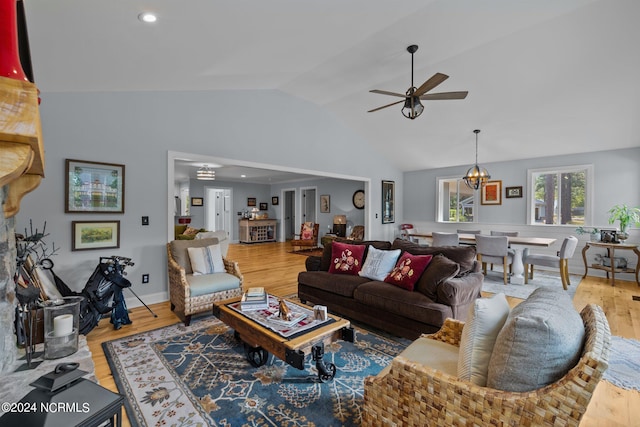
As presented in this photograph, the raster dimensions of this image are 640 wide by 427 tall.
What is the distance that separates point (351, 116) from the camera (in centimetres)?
611

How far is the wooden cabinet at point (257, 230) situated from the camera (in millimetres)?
10188

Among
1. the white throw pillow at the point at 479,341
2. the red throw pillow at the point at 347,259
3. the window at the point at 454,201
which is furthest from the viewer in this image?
the window at the point at 454,201

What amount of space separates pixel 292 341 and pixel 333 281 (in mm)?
1468

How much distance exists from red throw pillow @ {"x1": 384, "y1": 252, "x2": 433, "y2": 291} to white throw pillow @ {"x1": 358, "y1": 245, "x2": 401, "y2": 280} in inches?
5.6

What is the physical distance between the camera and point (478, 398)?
1.15 meters

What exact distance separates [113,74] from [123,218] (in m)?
1.63

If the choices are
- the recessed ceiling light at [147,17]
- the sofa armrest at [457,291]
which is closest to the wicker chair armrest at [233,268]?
the sofa armrest at [457,291]

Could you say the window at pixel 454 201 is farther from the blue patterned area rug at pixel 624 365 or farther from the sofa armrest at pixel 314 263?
the sofa armrest at pixel 314 263

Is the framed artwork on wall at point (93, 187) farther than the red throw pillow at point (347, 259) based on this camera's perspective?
No

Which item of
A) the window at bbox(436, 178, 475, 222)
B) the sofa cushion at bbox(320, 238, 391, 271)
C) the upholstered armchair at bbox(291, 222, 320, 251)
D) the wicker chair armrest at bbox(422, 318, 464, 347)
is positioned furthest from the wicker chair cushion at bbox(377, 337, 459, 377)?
the upholstered armchair at bbox(291, 222, 320, 251)

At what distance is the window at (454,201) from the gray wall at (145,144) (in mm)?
4343

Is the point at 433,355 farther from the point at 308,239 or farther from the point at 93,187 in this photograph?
the point at 308,239

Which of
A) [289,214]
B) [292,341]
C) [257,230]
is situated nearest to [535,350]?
[292,341]

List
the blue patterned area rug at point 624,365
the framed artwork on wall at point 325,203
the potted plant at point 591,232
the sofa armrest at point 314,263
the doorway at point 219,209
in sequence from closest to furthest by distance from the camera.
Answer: the blue patterned area rug at point 624,365, the sofa armrest at point 314,263, the potted plant at point 591,232, the framed artwork on wall at point 325,203, the doorway at point 219,209
